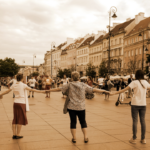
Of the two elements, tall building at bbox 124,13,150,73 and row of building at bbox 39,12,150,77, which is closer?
tall building at bbox 124,13,150,73

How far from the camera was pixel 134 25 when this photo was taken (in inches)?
2699

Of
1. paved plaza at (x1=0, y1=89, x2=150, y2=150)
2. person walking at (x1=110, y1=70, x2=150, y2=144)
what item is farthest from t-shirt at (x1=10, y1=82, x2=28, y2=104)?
person walking at (x1=110, y1=70, x2=150, y2=144)

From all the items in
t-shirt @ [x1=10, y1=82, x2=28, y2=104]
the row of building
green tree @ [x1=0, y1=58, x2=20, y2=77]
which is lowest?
t-shirt @ [x1=10, y1=82, x2=28, y2=104]

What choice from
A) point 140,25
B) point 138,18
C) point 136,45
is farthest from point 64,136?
point 138,18

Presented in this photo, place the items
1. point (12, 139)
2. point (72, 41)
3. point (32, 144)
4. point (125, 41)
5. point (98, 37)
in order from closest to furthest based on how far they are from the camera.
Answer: point (32, 144) → point (12, 139) → point (125, 41) → point (98, 37) → point (72, 41)

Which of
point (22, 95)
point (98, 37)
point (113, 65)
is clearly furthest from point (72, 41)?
point (22, 95)

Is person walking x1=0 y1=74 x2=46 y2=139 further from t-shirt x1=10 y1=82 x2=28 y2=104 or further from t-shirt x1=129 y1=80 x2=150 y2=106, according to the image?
t-shirt x1=129 y1=80 x2=150 y2=106

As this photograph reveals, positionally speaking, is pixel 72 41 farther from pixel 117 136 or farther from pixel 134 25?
pixel 117 136

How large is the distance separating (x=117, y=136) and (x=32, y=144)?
223 cm

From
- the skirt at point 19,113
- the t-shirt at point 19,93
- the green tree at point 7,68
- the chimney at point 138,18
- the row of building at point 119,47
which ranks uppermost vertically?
the chimney at point 138,18

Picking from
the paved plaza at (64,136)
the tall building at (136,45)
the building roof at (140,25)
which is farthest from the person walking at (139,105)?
the building roof at (140,25)

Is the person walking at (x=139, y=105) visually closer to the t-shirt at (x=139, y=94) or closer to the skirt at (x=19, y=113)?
the t-shirt at (x=139, y=94)

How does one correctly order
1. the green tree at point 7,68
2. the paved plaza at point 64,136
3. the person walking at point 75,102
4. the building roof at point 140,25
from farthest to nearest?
the green tree at point 7,68 < the building roof at point 140,25 < the person walking at point 75,102 < the paved plaza at point 64,136

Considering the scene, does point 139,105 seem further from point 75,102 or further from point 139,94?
point 75,102
